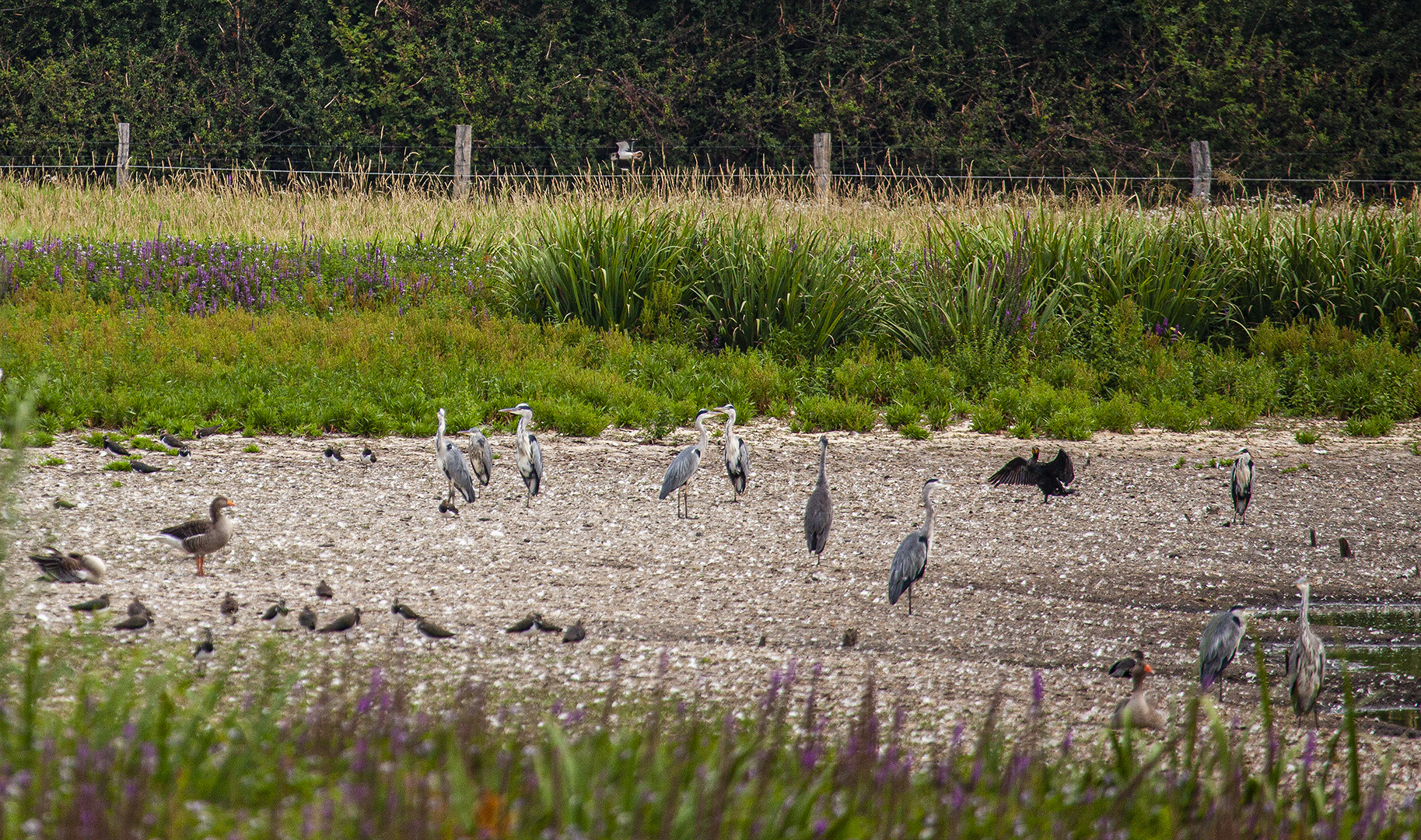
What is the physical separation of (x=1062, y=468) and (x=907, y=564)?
225 cm

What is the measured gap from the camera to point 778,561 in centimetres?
584

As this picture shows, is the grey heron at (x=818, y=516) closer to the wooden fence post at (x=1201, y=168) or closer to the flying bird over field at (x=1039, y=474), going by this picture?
the flying bird over field at (x=1039, y=474)

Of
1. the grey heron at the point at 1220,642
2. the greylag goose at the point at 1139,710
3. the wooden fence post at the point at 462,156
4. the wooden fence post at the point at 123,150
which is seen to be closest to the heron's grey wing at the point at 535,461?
the greylag goose at the point at 1139,710

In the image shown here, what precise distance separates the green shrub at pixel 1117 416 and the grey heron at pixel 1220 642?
4.89 metres

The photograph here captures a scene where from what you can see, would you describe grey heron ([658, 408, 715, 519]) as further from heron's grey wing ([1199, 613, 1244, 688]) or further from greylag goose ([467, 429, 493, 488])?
heron's grey wing ([1199, 613, 1244, 688])

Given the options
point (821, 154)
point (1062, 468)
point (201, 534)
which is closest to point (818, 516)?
point (1062, 468)

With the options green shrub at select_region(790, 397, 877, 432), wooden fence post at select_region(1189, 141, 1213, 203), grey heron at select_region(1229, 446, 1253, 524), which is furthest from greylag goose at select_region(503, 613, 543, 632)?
wooden fence post at select_region(1189, 141, 1213, 203)

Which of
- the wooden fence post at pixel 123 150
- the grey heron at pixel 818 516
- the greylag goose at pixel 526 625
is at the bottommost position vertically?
the greylag goose at pixel 526 625

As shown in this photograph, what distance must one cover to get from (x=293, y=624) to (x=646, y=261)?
6613mm

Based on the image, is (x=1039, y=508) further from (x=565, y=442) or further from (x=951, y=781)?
(x=951, y=781)

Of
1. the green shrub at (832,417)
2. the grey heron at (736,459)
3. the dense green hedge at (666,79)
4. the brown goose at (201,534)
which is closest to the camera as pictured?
the brown goose at (201,534)

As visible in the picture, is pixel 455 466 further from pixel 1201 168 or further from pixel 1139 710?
pixel 1201 168

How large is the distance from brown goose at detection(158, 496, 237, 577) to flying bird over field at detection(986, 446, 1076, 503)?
4030mm

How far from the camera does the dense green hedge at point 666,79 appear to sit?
22.0 m
